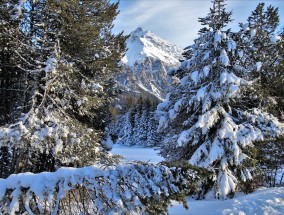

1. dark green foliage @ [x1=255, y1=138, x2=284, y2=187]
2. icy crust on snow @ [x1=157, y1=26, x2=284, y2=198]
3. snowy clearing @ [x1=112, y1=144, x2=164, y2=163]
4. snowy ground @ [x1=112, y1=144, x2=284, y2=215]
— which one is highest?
icy crust on snow @ [x1=157, y1=26, x2=284, y2=198]

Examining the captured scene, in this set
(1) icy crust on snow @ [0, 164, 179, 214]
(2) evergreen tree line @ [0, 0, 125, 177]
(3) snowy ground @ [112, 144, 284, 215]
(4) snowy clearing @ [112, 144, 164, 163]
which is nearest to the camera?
(1) icy crust on snow @ [0, 164, 179, 214]

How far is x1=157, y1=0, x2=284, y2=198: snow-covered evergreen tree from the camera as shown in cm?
1123

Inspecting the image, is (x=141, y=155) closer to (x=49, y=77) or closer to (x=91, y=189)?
(x=49, y=77)

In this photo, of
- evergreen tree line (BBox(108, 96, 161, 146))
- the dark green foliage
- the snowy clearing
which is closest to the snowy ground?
the dark green foliage

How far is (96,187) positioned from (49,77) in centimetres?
737

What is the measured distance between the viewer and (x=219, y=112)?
11836mm

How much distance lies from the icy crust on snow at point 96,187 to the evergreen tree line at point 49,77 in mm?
6121

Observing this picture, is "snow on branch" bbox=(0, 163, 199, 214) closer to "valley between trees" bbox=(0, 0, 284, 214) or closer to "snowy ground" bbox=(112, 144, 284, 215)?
"valley between trees" bbox=(0, 0, 284, 214)

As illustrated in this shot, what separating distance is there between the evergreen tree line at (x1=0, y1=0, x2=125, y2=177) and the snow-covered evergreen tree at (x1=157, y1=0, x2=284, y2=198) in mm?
3546

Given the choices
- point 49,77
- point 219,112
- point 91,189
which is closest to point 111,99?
point 49,77

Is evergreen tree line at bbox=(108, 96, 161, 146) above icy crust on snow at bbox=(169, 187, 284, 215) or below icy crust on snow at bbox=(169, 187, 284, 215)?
above

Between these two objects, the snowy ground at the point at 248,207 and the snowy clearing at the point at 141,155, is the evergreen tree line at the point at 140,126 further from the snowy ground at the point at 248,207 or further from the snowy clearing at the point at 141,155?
the snowy ground at the point at 248,207

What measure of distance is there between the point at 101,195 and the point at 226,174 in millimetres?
8619

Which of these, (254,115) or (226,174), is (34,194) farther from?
(254,115)
